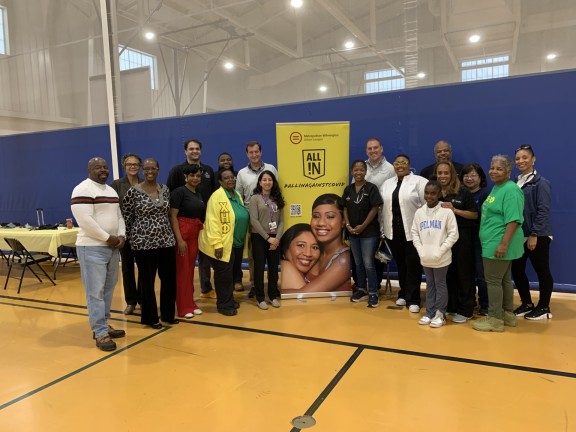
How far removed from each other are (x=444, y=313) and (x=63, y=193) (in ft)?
23.1

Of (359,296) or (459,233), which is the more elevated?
(459,233)

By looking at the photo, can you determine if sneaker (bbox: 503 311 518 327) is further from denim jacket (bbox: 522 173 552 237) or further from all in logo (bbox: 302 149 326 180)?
all in logo (bbox: 302 149 326 180)

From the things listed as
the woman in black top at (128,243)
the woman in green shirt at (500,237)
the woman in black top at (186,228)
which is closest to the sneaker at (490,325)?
the woman in green shirt at (500,237)

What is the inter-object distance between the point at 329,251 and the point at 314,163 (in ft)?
3.26

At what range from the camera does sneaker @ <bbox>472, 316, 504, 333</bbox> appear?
3421 mm

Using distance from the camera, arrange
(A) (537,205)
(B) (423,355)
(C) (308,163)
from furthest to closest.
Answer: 1. (C) (308,163)
2. (A) (537,205)
3. (B) (423,355)

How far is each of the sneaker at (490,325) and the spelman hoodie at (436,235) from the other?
585 mm

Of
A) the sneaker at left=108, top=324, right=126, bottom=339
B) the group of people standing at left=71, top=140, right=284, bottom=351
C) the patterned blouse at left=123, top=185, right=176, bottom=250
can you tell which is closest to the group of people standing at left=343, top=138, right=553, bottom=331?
the group of people standing at left=71, top=140, right=284, bottom=351

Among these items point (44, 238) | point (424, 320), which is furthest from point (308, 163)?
point (44, 238)

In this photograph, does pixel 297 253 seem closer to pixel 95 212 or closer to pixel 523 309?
pixel 95 212

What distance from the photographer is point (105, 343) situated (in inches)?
130

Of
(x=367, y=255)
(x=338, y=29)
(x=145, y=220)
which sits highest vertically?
(x=338, y=29)

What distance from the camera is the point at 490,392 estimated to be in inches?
95.8

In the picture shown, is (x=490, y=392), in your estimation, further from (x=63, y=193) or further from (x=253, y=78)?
(x=63, y=193)
